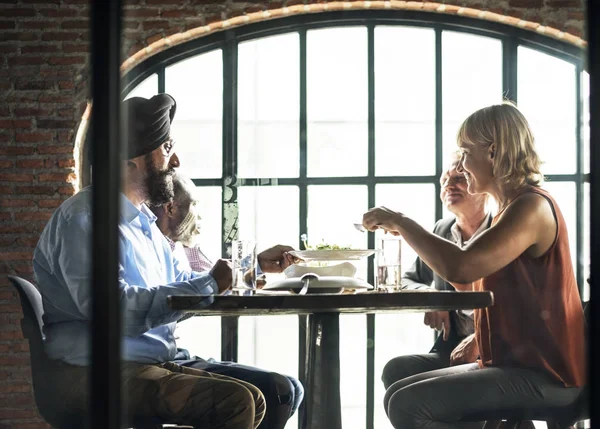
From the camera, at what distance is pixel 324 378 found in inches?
73.5

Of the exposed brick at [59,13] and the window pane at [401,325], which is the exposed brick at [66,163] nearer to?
the exposed brick at [59,13]

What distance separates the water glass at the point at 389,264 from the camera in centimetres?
181

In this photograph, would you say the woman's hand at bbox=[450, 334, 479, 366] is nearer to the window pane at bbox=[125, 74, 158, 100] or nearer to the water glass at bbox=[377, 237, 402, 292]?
the water glass at bbox=[377, 237, 402, 292]

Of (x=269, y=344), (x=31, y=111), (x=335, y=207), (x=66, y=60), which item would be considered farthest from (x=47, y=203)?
A: (x=335, y=207)

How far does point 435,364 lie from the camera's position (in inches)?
99.3

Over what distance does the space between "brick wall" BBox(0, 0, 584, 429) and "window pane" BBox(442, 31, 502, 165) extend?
438mm

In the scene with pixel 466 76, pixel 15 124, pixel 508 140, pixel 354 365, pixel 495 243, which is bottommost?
pixel 354 365

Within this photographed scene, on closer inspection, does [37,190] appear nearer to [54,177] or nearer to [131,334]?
[54,177]

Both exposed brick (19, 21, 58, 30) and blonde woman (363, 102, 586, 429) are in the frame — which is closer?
blonde woman (363, 102, 586, 429)

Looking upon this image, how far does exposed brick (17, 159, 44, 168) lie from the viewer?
12.2 ft

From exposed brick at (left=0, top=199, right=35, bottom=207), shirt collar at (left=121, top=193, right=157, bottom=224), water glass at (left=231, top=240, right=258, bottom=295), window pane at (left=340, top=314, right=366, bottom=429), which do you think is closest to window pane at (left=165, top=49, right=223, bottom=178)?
exposed brick at (left=0, top=199, right=35, bottom=207)

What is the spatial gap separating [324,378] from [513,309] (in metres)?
0.47

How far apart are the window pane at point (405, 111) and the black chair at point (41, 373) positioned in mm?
2406

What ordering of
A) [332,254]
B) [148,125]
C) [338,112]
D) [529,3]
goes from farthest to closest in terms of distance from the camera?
[338,112]
[529,3]
[148,125]
[332,254]
